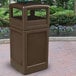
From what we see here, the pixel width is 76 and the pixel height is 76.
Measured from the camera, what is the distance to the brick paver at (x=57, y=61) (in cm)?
545

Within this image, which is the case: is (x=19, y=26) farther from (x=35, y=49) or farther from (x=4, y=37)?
(x=4, y=37)

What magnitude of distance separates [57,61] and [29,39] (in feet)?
4.05

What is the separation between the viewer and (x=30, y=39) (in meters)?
5.23

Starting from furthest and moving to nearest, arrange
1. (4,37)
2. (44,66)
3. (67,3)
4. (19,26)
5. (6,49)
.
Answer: (67,3) < (4,37) < (6,49) < (44,66) < (19,26)


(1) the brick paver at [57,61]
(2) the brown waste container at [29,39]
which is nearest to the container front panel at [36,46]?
(2) the brown waste container at [29,39]

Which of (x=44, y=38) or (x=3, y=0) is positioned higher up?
(x=3, y=0)

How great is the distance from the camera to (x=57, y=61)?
20.3 ft

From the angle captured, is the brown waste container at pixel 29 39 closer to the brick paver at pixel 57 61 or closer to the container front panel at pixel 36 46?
the container front panel at pixel 36 46

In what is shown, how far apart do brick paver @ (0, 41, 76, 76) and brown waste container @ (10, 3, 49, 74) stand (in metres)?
0.17

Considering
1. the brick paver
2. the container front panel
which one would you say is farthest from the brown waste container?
the brick paver

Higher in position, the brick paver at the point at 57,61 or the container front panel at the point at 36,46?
the container front panel at the point at 36,46

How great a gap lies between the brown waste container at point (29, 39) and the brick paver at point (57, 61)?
17 centimetres

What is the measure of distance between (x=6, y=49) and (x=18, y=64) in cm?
178

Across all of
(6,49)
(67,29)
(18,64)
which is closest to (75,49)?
(67,29)
